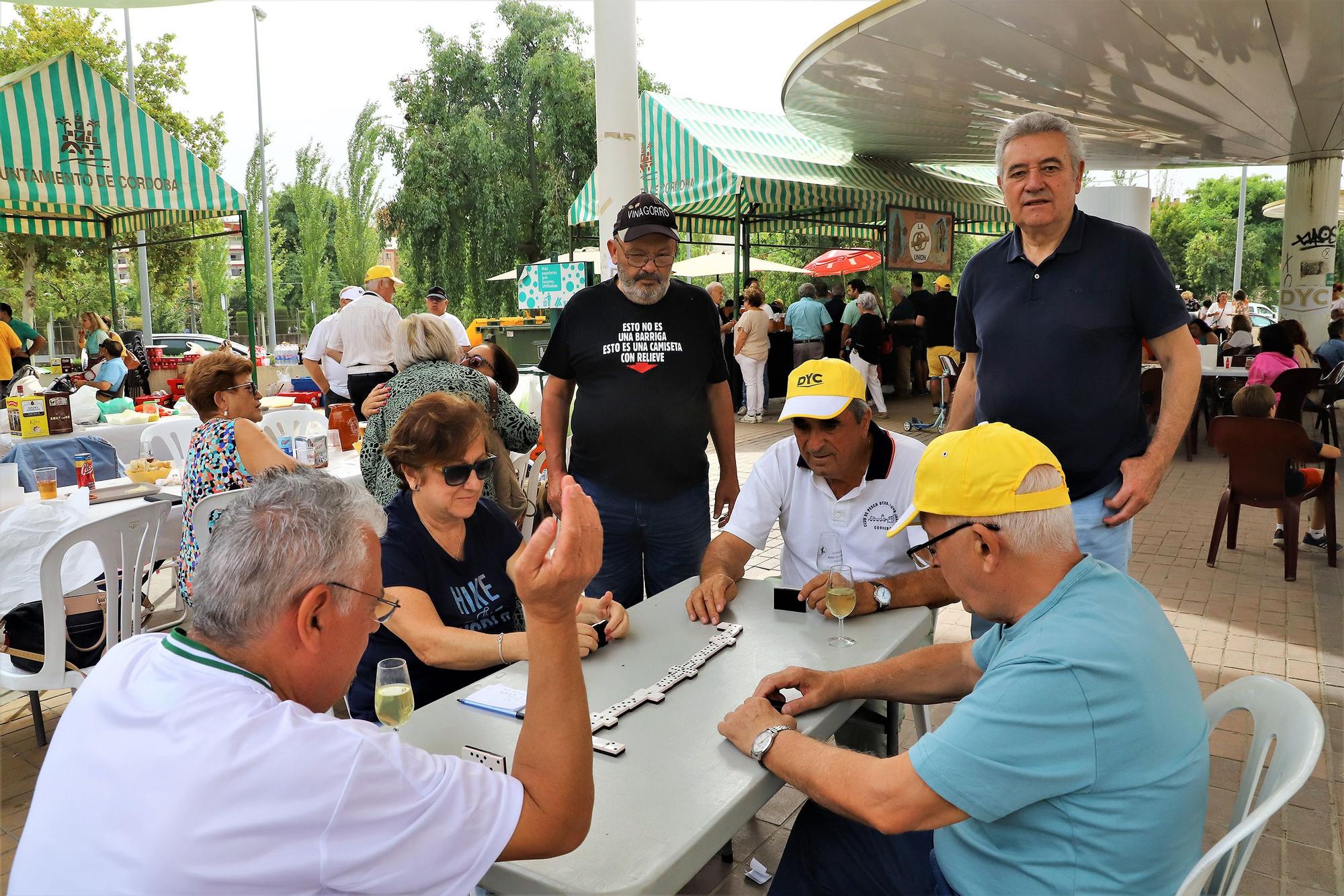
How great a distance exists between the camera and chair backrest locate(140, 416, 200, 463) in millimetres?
6215

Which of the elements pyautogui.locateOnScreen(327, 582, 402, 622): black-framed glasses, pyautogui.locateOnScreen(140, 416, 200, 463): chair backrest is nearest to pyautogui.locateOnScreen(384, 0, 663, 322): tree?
pyautogui.locateOnScreen(140, 416, 200, 463): chair backrest

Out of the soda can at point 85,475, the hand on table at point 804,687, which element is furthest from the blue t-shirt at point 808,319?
the hand on table at point 804,687

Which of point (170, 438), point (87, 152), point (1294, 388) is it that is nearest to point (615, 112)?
point (170, 438)

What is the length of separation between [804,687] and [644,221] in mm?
2133

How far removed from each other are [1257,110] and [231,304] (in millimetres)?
47735

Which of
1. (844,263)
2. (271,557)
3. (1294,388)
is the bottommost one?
(1294,388)

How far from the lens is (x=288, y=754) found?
1097mm

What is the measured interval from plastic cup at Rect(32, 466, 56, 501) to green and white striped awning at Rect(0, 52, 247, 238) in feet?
13.8

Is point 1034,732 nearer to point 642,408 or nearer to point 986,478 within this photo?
point 986,478

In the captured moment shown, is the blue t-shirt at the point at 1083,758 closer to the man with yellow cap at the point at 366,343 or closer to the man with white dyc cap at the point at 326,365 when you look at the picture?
the man with yellow cap at the point at 366,343

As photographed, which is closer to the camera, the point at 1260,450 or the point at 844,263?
the point at 1260,450

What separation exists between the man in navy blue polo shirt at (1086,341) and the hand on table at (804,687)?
1147 millimetres

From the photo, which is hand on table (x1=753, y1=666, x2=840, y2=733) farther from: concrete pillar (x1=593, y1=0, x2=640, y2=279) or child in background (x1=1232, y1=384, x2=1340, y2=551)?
child in background (x1=1232, y1=384, x2=1340, y2=551)

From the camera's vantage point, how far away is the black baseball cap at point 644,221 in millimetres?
3412
